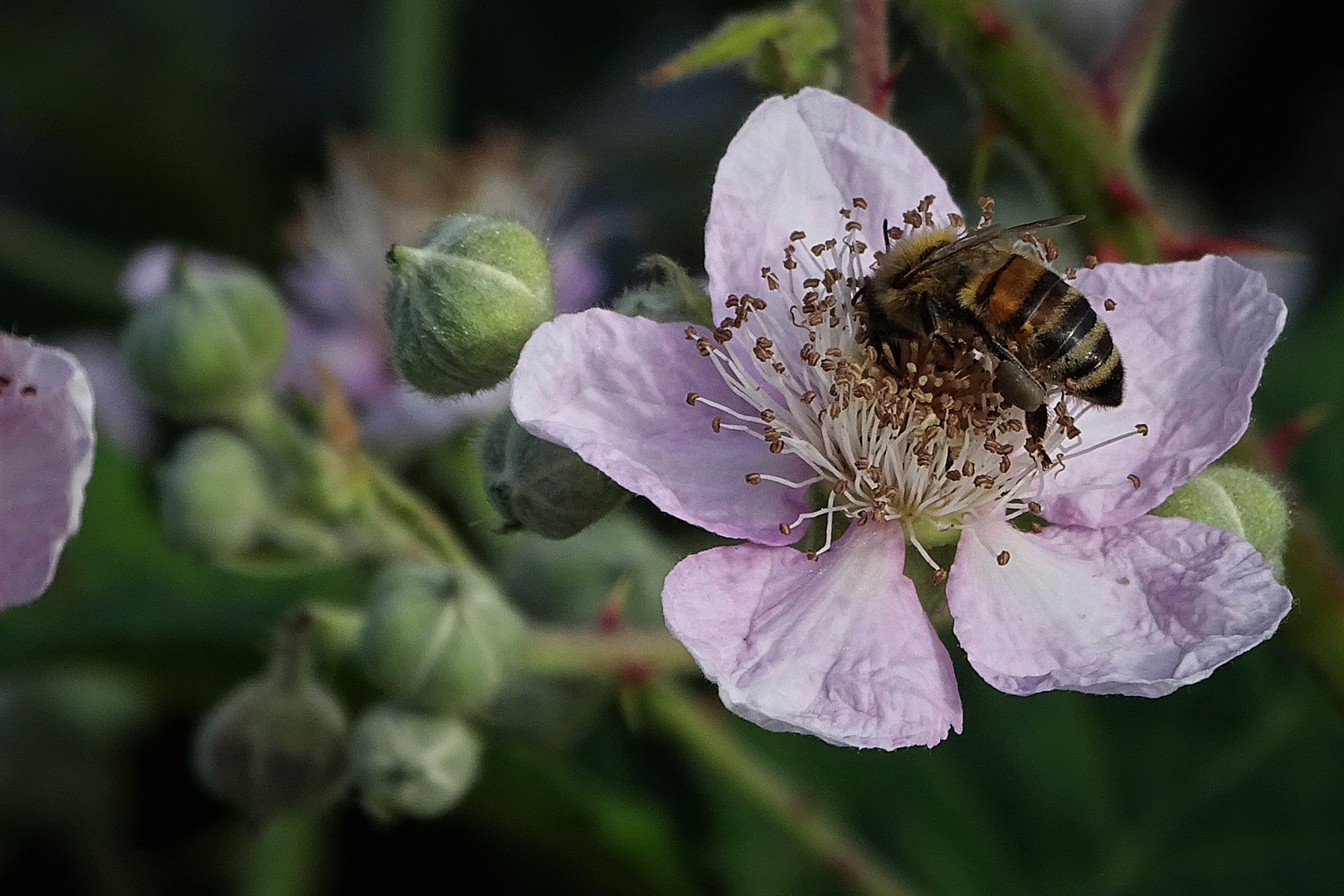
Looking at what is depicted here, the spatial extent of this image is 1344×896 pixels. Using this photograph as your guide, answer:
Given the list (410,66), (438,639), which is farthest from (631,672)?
(410,66)

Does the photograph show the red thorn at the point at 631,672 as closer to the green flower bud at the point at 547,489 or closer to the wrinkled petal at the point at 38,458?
the green flower bud at the point at 547,489

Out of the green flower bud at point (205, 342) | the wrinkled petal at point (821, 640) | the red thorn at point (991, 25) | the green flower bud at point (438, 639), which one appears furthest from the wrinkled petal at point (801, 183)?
the green flower bud at point (205, 342)

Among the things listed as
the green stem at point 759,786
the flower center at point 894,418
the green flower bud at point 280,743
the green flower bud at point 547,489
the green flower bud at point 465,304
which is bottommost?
the green stem at point 759,786

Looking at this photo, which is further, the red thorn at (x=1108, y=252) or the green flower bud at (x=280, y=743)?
the green flower bud at (x=280, y=743)

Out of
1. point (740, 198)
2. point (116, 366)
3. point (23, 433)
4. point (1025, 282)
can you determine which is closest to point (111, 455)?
point (116, 366)

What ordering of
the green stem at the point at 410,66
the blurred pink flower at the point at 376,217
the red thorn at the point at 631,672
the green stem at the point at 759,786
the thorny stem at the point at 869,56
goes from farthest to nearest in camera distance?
the green stem at the point at 410,66 < the blurred pink flower at the point at 376,217 < the green stem at the point at 759,786 < the red thorn at the point at 631,672 < the thorny stem at the point at 869,56

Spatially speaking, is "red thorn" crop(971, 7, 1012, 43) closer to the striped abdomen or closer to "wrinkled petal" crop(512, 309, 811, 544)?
the striped abdomen

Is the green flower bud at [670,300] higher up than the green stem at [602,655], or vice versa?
the green flower bud at [670,300]
